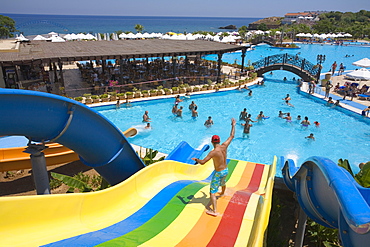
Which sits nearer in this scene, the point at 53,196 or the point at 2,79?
the point at 53,196

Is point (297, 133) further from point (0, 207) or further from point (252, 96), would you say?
point (0, 207)

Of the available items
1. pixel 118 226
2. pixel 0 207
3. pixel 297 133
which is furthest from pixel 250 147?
pixel 0 207

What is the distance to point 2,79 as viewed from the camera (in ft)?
56.5

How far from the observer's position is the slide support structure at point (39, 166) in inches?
210

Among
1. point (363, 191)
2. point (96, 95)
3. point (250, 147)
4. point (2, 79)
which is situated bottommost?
point (250, 147)

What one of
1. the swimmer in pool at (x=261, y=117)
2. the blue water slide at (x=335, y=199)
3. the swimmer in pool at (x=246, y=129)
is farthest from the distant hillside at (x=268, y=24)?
the blue water slide at (x=335, y=199)

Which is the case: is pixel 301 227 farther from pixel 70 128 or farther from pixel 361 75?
pixel 361 75

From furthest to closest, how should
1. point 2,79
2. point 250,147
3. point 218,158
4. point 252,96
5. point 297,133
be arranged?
1. point 252,96
2. point 2,79
3. point 297,133
4. point 250,147
5. point 218,158

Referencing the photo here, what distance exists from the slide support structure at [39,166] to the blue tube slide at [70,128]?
1.00 feet

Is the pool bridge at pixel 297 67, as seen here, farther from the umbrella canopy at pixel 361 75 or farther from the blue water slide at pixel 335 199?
the blue water slide at pixel 335 199

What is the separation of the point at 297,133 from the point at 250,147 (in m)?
3.24

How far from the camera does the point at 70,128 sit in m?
5.34

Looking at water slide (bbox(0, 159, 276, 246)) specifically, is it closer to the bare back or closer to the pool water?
the bare back

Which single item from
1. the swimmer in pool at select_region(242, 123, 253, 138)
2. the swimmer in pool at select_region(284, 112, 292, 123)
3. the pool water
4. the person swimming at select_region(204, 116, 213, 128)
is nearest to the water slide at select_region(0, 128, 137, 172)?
the pool water
